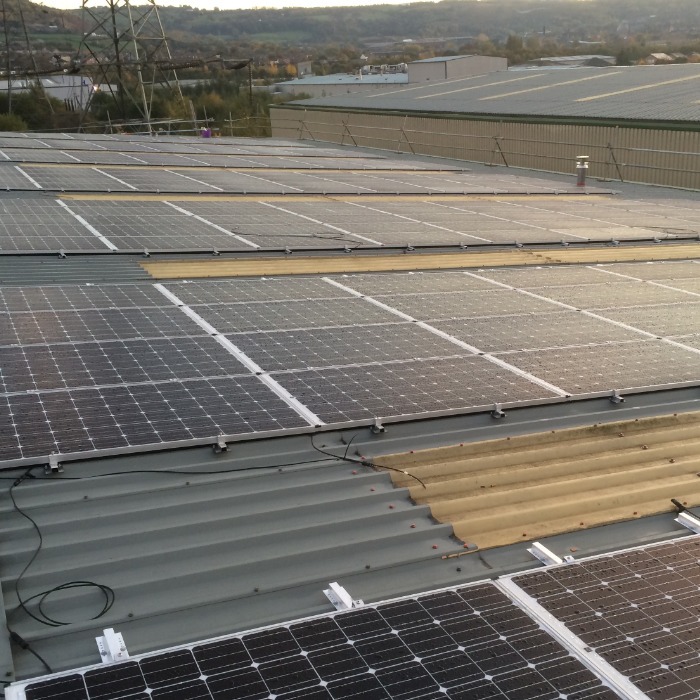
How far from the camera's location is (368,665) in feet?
18.1

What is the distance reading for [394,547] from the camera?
7688 mm

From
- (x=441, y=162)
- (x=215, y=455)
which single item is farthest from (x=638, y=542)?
(x=441, y=162)

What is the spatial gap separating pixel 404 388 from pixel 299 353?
1539mm

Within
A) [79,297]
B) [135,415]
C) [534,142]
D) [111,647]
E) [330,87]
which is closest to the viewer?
[111,647]

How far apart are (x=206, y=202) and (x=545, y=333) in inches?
515

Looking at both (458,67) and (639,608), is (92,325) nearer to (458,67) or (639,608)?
(639,608)

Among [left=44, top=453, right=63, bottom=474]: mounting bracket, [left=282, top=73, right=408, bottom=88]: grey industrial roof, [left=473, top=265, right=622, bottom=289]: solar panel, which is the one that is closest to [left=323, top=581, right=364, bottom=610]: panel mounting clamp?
[left=44, top=453, right=63, bottom=474]: mounting bracket

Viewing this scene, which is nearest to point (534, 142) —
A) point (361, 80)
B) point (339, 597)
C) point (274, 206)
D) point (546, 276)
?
point (274, 206)

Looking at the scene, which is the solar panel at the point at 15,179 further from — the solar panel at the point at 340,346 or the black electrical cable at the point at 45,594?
the black electrical cable at the point at 45,594

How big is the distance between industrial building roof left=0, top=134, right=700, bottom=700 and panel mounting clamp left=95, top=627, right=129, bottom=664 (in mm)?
139

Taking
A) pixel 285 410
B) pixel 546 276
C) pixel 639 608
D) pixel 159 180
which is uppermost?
pixel 159 180

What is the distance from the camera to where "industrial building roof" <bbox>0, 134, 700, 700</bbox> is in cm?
700

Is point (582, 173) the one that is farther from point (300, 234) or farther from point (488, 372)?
point (488, 372)

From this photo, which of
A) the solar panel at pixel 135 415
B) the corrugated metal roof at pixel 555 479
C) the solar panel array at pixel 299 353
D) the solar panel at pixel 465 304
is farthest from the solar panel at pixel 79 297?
the corrugated metal roof at pixel 555 479
